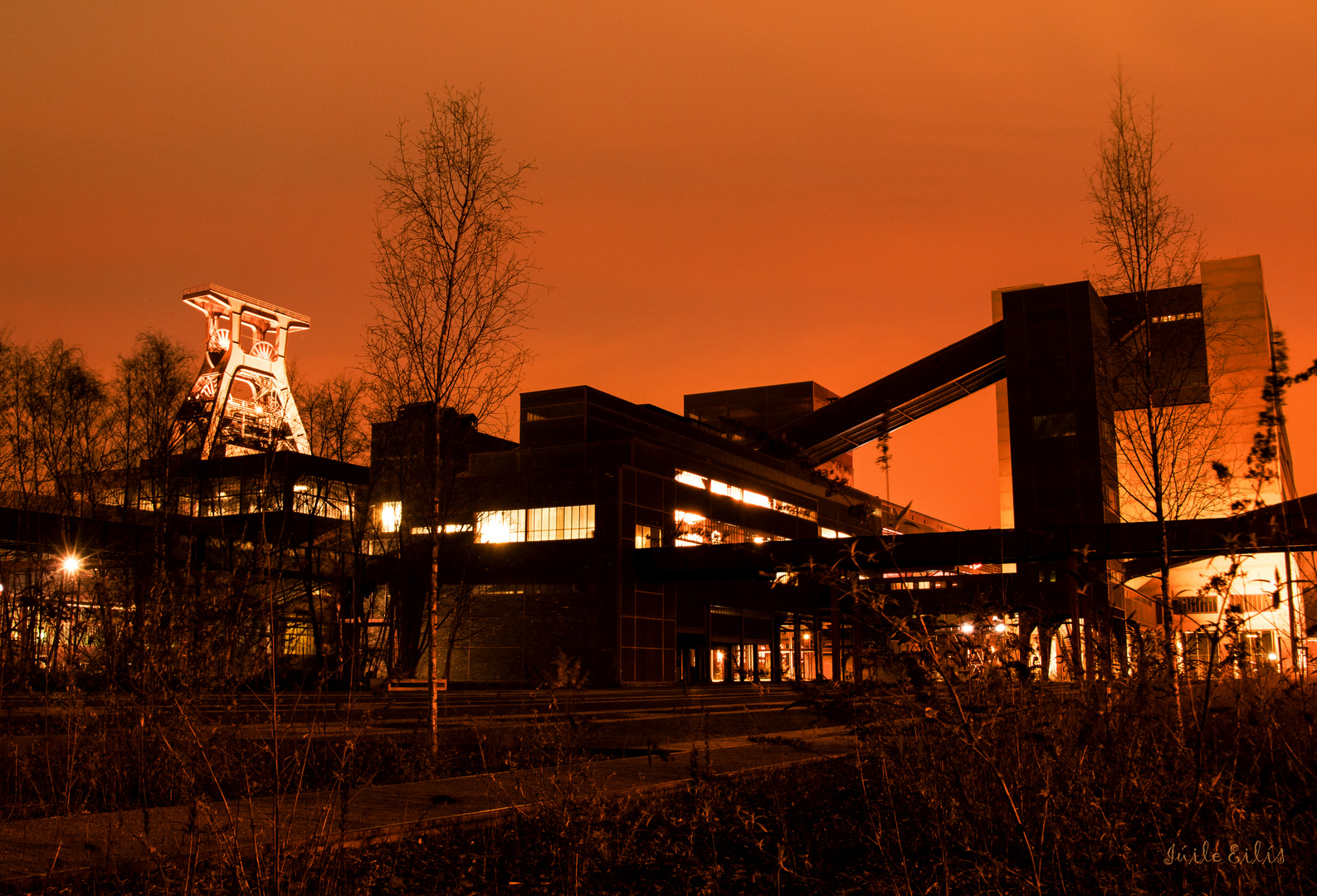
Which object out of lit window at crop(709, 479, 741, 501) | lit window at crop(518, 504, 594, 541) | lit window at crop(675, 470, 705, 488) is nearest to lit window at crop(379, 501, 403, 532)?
lit window at crop(518, 504, 594, 541)

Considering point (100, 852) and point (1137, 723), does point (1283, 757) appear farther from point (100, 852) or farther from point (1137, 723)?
point (100, 852)

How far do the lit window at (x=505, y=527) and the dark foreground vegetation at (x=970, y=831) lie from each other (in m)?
46.0

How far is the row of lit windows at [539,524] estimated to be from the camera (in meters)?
51.2

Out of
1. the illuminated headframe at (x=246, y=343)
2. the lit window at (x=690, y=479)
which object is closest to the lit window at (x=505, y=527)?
the lit window at (x=690, y=479)

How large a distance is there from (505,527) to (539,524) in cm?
196

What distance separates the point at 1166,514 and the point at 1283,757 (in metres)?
7.53

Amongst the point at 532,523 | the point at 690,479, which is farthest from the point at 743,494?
the point at 532,523

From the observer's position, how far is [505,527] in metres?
53.4

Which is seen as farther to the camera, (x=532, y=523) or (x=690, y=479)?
(x=690, y=479)

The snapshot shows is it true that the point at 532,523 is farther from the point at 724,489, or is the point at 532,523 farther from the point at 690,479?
the point at 724,489

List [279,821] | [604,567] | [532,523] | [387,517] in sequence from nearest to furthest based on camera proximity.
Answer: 1. [279,821]
2. [604,567]
3. [532,523]
4. [387,517]
